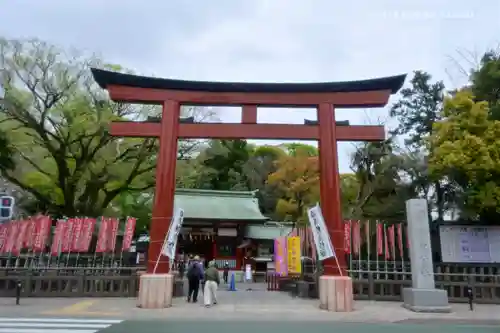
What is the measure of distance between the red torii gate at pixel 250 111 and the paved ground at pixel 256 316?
2917 mm

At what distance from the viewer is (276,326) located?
994 cm

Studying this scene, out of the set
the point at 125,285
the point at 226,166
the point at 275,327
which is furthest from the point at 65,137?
the point at 226,166

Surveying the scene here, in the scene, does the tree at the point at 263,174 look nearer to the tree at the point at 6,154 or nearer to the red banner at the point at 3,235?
the tree at the point at 6,154

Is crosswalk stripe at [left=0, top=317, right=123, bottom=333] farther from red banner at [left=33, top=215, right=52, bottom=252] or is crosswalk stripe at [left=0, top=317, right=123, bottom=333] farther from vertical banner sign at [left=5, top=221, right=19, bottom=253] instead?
vertical banner sign at [left=5, top=221, right=19, bottom=253]

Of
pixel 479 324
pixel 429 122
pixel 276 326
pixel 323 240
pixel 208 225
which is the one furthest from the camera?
pixel 208 225

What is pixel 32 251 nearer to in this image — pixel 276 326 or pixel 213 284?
pixel 213 284

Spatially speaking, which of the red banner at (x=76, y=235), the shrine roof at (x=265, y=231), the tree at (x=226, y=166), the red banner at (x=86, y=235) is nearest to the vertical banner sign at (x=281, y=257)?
the red banner at (x=86, y=235)

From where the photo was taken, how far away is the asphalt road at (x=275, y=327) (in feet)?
30.2

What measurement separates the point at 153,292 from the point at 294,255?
24.6 feet

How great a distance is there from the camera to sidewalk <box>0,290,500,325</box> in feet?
37.5

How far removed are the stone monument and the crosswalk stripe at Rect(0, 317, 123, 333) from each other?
9.20 m

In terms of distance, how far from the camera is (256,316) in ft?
38.1

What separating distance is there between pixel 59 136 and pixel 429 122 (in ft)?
71.2

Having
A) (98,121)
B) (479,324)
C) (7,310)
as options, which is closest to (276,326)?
(479,324)
